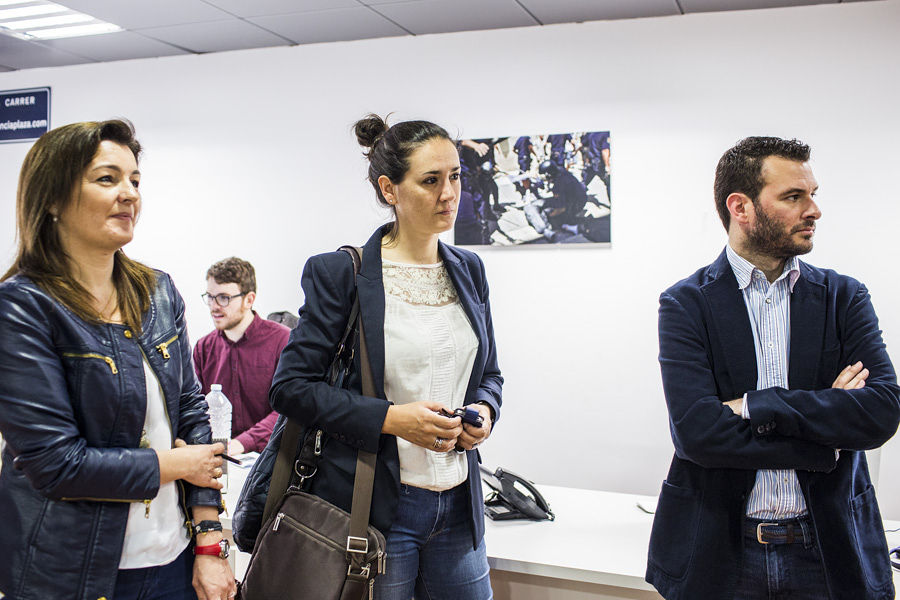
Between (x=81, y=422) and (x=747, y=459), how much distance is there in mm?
1306

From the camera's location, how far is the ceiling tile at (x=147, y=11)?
378 centimetres

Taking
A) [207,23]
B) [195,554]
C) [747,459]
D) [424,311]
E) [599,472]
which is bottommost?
[599,472]

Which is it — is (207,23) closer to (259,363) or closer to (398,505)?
(259,363)

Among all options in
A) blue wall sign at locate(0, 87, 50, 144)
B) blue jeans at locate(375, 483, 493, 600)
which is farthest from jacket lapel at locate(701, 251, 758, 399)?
blue wall sign at locate(0, 87, 50, 144)

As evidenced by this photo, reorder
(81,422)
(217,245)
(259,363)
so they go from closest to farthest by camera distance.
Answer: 1. (81,422)
2. (259,363)
3. (217,245)

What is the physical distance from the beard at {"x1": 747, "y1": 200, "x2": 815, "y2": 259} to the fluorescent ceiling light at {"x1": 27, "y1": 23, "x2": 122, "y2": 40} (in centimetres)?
386

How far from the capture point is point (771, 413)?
1.53 m

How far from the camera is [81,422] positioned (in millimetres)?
1328

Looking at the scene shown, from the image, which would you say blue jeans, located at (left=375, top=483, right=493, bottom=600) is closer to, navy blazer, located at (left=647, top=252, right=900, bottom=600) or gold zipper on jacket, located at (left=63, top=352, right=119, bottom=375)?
navy blazer, located at (left=647, top=252, right=900, bottom=600)

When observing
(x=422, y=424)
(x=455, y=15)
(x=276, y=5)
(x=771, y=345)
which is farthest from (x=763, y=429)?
(x=276, y=5)

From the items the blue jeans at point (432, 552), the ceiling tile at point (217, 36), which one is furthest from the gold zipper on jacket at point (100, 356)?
the ceiling tile at point (217, 36)

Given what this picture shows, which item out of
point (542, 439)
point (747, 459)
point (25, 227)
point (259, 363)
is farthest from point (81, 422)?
point (542, 439)

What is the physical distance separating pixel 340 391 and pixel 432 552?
0.42 m

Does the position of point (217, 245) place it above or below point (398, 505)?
above
